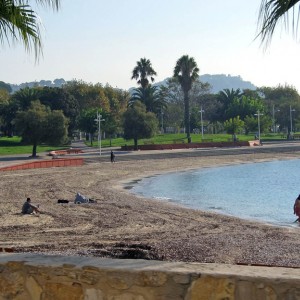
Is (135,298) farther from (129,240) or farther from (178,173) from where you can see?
(178,173)

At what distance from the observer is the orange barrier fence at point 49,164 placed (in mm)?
49481

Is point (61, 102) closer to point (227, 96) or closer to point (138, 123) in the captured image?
point (138, 123)

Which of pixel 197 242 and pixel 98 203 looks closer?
pixel 197 242

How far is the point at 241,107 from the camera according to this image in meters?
108

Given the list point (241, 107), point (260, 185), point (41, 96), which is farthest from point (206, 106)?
point (260, 185)

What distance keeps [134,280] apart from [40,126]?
5475 centimetres

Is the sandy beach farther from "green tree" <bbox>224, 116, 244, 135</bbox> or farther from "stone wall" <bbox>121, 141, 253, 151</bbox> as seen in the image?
"green tree" <bbox>224, 116, 244, 135</bbox>

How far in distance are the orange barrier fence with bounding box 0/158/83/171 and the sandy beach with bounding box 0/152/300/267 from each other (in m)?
11.5

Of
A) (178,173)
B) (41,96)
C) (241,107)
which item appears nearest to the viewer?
(178,173)

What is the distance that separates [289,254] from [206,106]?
121097 mm

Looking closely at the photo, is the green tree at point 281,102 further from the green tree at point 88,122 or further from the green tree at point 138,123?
the green tree at point 138,123

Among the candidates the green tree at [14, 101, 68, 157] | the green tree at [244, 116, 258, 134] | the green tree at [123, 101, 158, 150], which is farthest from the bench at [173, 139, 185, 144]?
the green tree at [14, 101, 68, 157]

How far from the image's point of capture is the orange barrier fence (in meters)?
49.5

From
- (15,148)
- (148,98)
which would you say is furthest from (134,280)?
(148,98)
